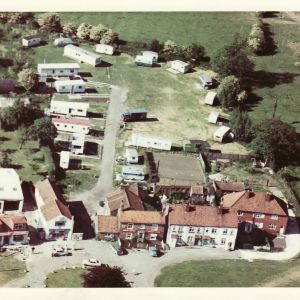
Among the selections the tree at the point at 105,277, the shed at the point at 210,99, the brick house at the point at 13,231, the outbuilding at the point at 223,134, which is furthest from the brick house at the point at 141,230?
the shed at the point at 210,99

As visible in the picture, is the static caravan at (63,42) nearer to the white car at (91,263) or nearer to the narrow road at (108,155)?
the narrow road at (108,155)

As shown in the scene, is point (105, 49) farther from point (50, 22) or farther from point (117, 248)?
point (117, 248)

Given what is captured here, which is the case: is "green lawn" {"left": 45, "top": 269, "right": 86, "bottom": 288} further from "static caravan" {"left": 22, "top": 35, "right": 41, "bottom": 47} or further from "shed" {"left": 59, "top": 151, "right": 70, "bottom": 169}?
"static caravan" {"left": 22, "top": 35, "right": 41, "bottom": 47}

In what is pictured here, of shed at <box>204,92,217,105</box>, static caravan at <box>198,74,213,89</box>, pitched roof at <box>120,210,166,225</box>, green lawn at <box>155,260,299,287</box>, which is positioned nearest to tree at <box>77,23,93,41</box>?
static caravan at <box>198,74,213,89</box>

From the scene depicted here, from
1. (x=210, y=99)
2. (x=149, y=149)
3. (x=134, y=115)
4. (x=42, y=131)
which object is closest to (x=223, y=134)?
(x=210, y=99)
